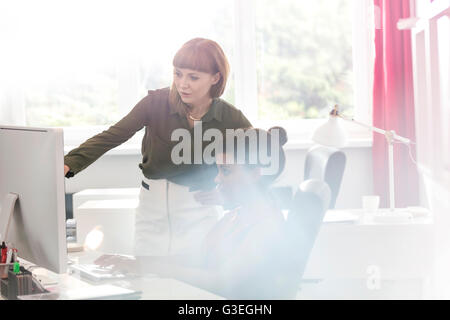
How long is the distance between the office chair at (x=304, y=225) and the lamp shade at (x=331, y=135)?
1.03 m

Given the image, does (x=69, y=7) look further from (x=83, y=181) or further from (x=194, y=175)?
(x=194, y=175)

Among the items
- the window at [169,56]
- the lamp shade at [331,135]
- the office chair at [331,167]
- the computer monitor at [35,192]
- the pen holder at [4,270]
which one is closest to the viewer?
the computer monitor at [35,192]

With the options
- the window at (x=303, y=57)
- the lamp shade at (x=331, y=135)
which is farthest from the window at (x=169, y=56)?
the lamp shade at (x=331, y=135)

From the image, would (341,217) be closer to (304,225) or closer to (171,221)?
(171,221)

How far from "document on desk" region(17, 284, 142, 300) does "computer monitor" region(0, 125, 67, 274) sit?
0.20 ft

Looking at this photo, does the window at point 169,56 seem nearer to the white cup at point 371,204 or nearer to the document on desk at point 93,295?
the white cup at point 371,204

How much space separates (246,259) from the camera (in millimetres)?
1673

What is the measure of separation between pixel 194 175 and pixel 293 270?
69 cm

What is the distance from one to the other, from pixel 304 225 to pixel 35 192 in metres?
0.66

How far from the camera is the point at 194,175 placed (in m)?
2.31

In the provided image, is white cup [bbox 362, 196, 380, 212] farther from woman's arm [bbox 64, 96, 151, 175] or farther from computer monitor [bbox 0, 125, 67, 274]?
computer monitor [bbox 0, 125, 67, 274]

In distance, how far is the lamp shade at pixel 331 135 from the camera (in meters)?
2.75

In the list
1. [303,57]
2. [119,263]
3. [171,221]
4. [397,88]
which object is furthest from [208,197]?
[303,57]
